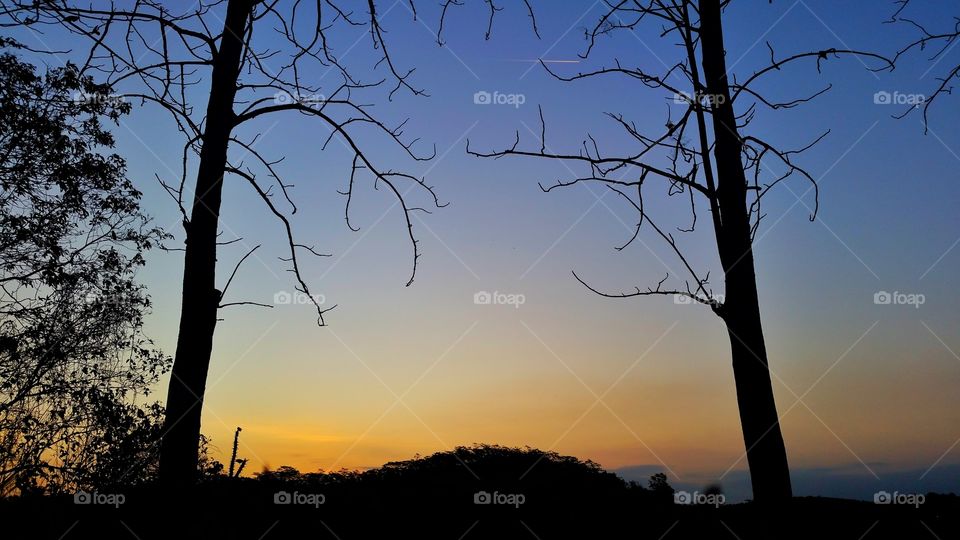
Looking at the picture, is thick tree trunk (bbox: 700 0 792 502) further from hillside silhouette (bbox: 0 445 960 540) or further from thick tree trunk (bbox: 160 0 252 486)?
thick tree trunk (bbox: 160 0 252 486)

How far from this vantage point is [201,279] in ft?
18.9

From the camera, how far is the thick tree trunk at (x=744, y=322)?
555cm

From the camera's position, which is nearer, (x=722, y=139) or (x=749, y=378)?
(x=749, y=378)

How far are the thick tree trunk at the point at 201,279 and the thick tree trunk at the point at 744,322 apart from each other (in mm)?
4015

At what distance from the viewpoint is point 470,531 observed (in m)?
6.10

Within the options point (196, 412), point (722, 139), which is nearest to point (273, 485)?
point (196, 412)

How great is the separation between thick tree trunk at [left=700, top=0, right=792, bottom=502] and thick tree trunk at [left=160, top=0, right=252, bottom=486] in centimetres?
402

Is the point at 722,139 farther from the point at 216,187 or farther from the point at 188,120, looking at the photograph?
the point at 188,120

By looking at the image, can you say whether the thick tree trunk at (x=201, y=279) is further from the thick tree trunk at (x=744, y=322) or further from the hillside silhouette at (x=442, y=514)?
the thick tree trunk at (x=744, y=322)

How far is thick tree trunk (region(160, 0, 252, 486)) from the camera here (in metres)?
5.51

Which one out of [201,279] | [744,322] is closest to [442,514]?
[201,279]

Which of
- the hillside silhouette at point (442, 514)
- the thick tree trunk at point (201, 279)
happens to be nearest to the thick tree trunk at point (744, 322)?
the hillside silhouette at point (442, 514)

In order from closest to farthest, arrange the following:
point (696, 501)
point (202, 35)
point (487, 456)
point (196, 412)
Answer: point (196, 412), point (202, 35), point (696, 501), point (487, 456)

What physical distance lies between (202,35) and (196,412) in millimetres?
3181
